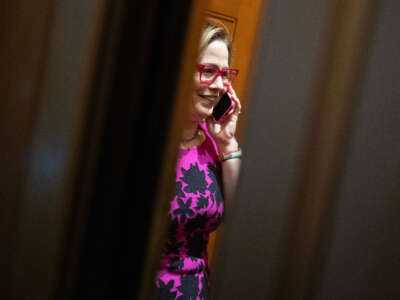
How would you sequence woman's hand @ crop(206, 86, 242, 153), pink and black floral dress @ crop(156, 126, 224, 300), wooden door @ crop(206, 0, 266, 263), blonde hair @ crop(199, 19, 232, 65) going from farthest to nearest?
wooden door @ crop(206, 0, 266, 263)
woman's hand @ crop(206, 86, 242, 153)
blonde hair @ crop(199, 19, 232, 65)
pink and black floral dress @ crop(156, 126, 224, 300)

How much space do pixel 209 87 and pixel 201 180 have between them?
305mm

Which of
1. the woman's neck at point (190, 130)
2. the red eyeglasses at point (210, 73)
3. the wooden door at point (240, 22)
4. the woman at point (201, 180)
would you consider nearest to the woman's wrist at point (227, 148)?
the woman at point (201, 180)

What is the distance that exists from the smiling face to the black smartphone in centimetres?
14

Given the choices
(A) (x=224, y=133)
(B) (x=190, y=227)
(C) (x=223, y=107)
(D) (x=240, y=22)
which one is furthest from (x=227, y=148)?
(D) (x=240, y=22)

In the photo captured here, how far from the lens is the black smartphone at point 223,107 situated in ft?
4.24

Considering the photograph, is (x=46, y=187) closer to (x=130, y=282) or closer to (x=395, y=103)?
(x=130, y=282)

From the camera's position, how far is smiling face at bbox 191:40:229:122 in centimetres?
111

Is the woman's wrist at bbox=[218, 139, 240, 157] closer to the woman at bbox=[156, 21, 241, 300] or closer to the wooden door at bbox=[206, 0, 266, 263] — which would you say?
the woman at bbox=[156, 21, 241, 300]

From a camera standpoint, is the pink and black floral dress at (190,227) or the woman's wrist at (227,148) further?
the woman's wrist at (227,148)

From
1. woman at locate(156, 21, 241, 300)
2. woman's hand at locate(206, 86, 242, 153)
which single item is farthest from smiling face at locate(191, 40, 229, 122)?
woman's hand at locate(206, 86, 242, 153)

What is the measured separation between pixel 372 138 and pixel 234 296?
0.76 feet

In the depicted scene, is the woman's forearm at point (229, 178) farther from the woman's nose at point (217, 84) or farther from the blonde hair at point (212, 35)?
the blonde hair at point (212, 35)

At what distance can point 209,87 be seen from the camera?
3.65ft

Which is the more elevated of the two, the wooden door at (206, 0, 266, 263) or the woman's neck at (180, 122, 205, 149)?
the wooden door at (206, 0, 266, 263)
